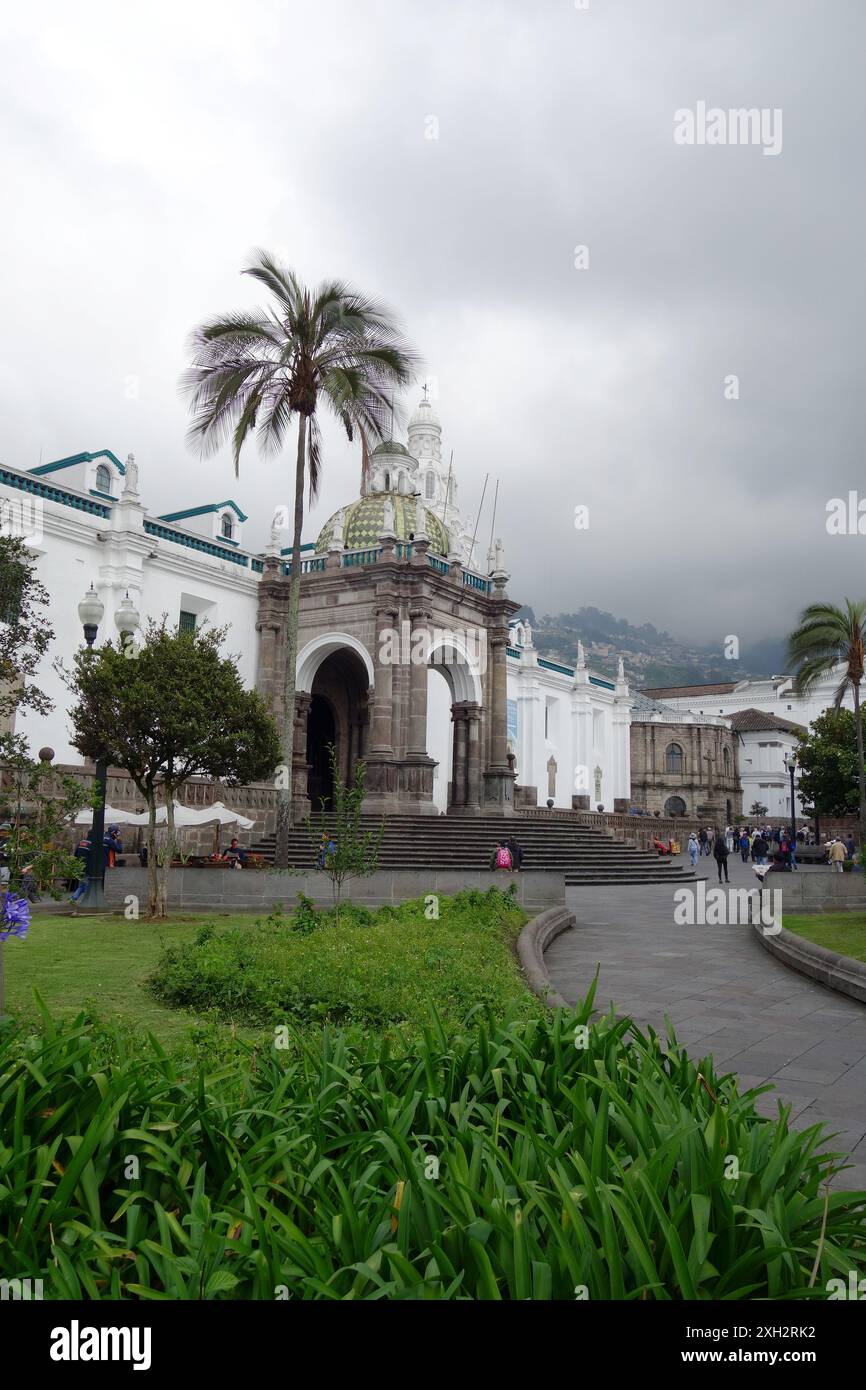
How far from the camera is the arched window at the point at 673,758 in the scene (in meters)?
69.0

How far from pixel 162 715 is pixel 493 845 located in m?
11.8

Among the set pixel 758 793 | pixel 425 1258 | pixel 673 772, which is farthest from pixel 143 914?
pixel 758 793

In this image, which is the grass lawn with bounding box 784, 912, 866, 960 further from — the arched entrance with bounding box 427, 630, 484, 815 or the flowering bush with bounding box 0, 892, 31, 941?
the arched entrance with bounding box 427, 630, 484, 815

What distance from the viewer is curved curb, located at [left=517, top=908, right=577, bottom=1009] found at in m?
7.15

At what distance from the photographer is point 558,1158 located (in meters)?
2.95

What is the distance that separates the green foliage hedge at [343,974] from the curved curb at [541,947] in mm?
185

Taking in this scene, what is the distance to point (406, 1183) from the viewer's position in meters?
2.68

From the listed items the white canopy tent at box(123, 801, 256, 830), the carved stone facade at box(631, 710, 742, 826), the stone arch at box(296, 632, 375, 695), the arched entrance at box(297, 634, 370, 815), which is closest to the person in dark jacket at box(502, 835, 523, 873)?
the white canopy tent at box(123, 801, 256, 830)

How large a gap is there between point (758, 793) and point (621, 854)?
2051 inches

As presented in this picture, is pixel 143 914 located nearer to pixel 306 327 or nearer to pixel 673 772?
pixel 306 327

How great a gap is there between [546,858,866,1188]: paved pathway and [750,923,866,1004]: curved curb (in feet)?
0.38

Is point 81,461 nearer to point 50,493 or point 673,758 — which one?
point 50,493

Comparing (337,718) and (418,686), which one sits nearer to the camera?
(418,686)

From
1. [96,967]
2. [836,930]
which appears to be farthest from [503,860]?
[96,967]
